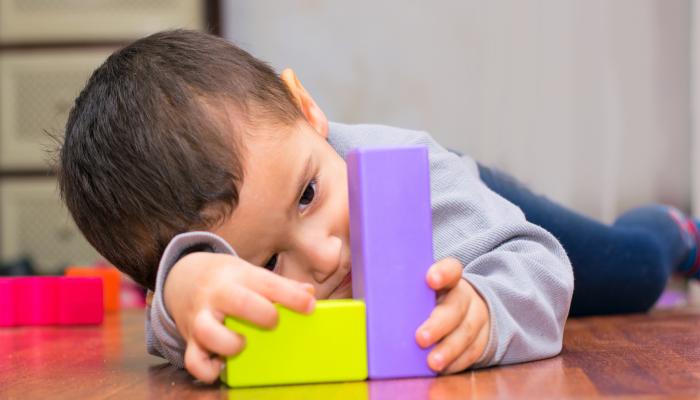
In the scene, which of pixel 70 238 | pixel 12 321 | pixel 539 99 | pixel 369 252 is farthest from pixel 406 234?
pixel 70 238

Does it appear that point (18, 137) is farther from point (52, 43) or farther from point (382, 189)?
point (382, 189)

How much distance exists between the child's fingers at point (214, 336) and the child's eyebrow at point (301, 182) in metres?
0.17

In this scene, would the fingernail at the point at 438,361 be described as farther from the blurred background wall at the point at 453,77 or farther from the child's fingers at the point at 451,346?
the blurred background wall at the point at 453,77

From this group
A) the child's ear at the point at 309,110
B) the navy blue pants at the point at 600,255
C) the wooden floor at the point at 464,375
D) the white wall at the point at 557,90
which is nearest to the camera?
the wooden floor at the point at 464,375

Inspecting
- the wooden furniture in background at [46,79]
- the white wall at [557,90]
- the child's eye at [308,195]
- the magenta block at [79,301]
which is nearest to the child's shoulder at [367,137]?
the child's eye at [308,195]

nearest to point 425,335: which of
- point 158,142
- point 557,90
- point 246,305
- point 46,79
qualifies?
point 246,305

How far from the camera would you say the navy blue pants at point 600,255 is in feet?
4.30

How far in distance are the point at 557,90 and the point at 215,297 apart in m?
2.05

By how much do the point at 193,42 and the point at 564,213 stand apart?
0.64m

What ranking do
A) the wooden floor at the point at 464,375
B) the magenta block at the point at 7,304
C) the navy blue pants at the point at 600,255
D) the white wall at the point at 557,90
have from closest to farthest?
the wooden floor at the point at 464,375, the navy blue pants at the point at 600,255, the magenta block at the point at 7,304, the white wall at the point at 557,90

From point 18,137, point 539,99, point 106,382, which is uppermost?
point 106,382

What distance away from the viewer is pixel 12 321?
4.82ft

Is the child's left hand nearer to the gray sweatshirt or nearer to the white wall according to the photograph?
the gray sweatshirt

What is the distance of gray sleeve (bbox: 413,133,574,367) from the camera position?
0.75m
